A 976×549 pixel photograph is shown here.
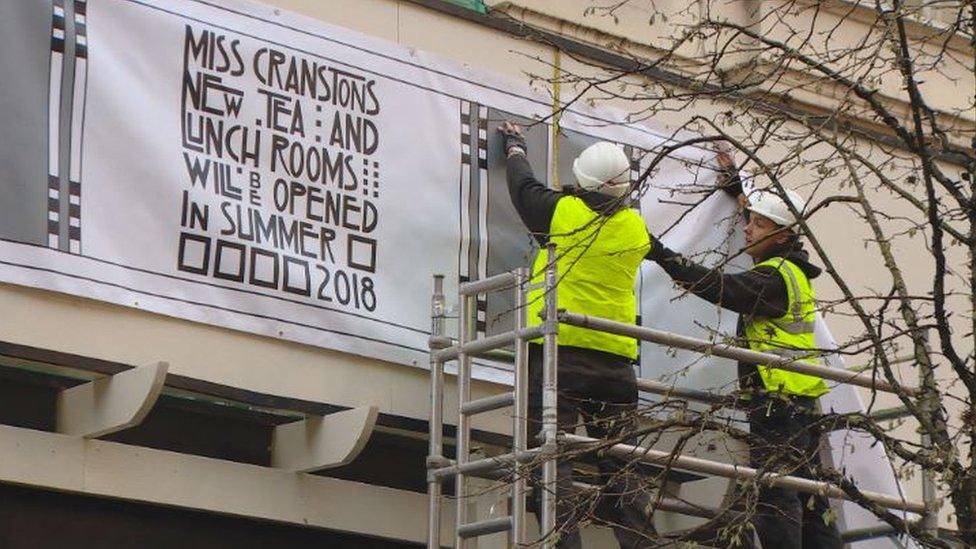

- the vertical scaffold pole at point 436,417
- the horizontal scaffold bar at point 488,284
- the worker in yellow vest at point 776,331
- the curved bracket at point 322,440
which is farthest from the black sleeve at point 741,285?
the curved bracket at point 322,440

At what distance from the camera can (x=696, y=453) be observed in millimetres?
11188

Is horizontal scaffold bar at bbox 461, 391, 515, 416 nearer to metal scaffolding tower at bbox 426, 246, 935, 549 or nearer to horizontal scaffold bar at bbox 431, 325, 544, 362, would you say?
metal scaffolding tower at bbox 426, 246, 935, 549

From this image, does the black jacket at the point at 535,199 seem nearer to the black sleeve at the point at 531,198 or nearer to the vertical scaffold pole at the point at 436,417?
the black sleeve at the point at 531,198

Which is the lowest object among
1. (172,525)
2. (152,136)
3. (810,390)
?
(172,525)

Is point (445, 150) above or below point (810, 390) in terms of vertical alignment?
above

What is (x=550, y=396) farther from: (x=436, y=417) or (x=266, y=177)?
(x=266, y=177)

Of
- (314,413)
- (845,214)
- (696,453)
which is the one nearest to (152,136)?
(314,413)

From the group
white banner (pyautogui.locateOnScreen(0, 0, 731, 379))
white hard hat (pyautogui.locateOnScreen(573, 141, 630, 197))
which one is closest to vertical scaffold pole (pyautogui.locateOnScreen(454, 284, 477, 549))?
white banner (pyautogui.locateOnScreen(0, 0, 731, 379))

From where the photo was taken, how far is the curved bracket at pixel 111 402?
8.95 metres

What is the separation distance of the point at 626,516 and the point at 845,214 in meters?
3.62

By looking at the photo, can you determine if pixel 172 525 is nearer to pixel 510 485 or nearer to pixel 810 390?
pixel 510 485

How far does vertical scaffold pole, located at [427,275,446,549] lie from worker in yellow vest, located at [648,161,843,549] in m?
1.20

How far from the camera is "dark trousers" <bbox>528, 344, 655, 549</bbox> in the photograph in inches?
377

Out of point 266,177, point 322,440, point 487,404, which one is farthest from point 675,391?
point 266,177
